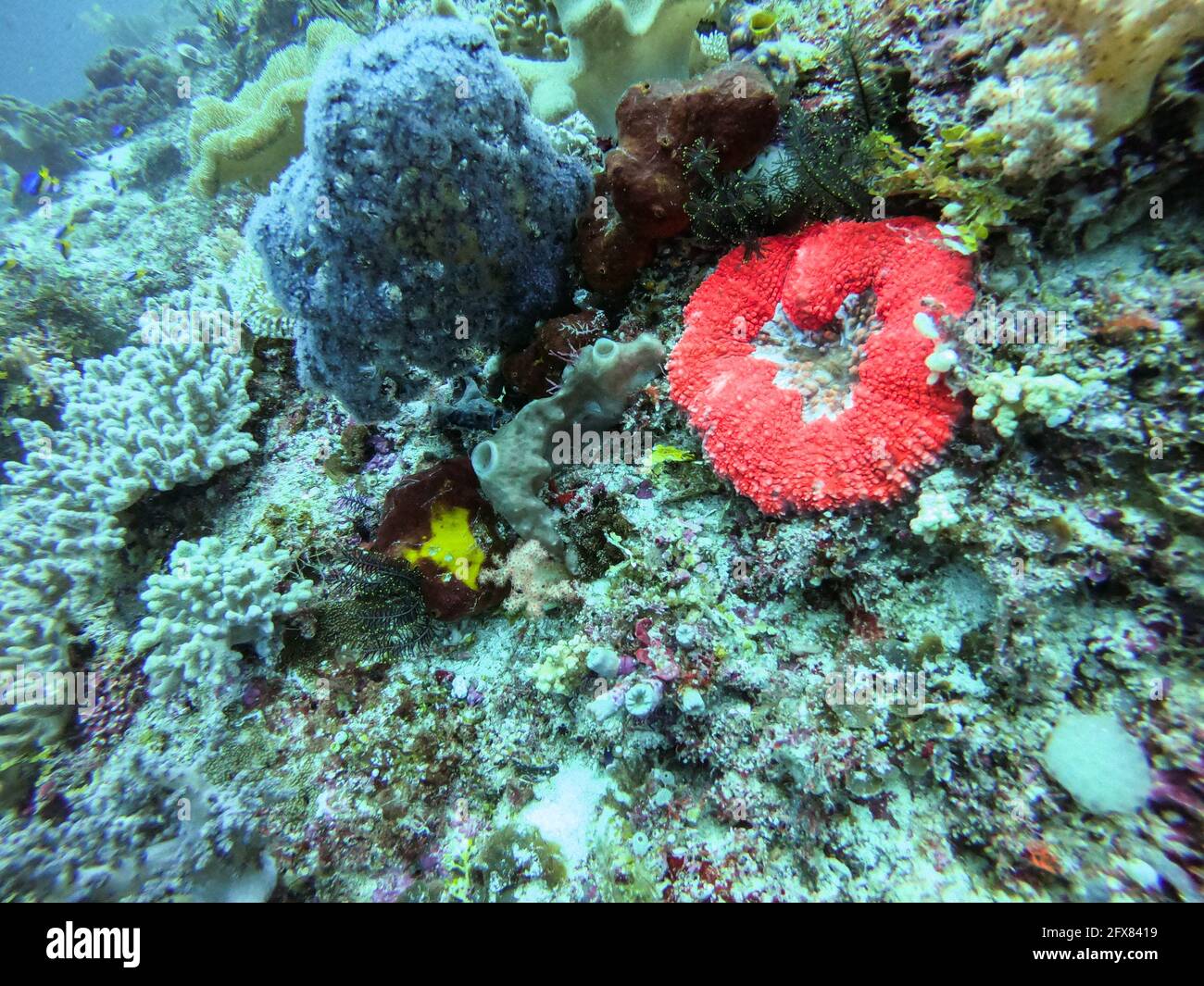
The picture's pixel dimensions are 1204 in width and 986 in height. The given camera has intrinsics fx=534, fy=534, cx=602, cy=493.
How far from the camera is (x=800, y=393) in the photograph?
2990 mm

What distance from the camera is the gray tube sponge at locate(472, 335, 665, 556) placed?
11.0 ft

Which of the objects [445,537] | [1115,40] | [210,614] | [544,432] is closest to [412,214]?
[544,432]

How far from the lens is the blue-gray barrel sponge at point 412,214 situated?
2611 mm

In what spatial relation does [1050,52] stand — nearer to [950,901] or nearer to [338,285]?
[338,285]

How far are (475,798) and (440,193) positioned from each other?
3477 millimetres

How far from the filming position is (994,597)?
257cm

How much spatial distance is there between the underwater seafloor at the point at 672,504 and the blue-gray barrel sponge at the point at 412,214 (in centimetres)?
2

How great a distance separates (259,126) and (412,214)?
145 inches

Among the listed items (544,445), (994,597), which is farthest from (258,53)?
(994,597)

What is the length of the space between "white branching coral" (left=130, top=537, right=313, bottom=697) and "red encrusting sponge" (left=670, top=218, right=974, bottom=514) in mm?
2910

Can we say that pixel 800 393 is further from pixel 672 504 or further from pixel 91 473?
pixel 91 473

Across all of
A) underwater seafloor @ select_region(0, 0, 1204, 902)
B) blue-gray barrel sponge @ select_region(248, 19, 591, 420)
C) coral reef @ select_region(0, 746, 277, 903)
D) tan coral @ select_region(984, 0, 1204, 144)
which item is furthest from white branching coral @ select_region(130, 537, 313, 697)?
tan coral @ select_region(984, 0, 1204, 144)

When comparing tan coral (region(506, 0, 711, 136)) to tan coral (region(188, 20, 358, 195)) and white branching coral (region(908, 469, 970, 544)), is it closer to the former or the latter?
tan coral (region(188, 20, 358, 195))

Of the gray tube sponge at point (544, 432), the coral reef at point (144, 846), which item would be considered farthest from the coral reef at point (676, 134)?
the coral reef at point (144, 846)
